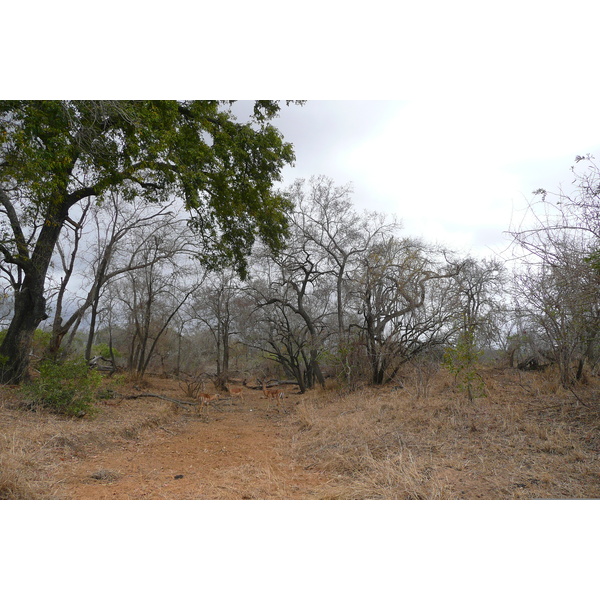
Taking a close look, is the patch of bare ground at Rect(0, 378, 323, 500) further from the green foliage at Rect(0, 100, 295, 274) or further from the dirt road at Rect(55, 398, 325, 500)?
the green foliage at Rect(0, 100, 295, 274)

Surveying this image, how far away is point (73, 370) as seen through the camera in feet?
21.6

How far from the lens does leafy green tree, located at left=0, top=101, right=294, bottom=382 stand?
4.73m

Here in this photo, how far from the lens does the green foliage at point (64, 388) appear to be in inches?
245

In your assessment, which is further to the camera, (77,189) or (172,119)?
(77,189)

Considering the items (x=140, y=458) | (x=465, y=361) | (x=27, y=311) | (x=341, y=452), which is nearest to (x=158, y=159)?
(x=27, y=311)

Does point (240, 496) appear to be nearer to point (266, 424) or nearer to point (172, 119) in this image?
point (266, 424)

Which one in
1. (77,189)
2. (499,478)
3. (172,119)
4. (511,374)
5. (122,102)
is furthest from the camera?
(511,374)

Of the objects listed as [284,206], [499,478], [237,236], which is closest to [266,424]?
[237,236]

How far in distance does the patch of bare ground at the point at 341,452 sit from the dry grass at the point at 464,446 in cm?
1

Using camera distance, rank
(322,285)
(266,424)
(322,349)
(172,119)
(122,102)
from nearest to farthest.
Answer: (122,102) → (172,119) → (266,424) → (322,349) → (322,285)

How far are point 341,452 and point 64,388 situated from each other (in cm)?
463

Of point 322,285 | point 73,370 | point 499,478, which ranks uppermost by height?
point 322,285

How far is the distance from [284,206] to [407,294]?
3809 millimetres

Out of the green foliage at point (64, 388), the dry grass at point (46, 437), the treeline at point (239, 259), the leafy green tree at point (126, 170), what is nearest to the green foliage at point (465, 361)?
the treeline at point (239, 259)
